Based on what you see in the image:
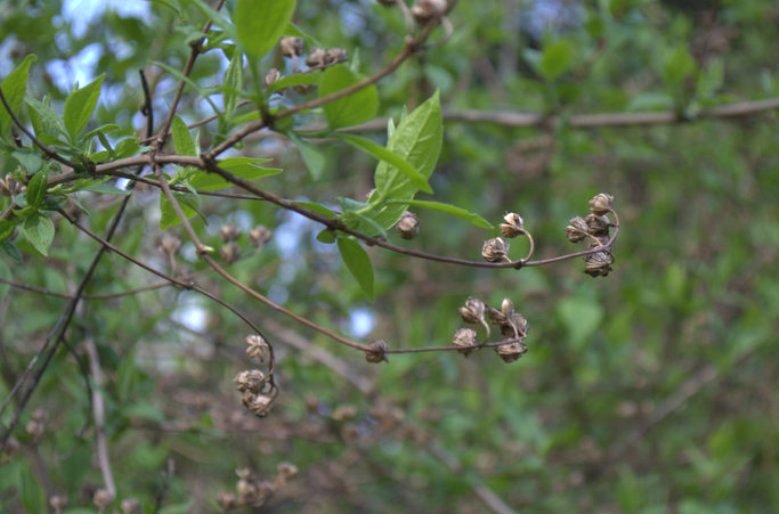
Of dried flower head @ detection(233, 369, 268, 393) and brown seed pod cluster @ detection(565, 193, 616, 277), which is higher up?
brown seed pod cluster @ detection(565, 193, 616, 277)

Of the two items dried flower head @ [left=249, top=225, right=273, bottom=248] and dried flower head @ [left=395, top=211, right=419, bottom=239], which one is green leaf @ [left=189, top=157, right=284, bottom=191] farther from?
dried flower head @ [left=249, top=225, right=273, bottom=248]

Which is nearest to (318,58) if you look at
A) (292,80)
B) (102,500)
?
(292,80)

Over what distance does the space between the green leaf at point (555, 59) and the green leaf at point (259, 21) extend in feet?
4.01

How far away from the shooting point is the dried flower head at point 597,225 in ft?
2.58

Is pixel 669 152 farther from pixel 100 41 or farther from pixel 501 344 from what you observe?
pixel 501 344

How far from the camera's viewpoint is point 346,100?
69 centimetres

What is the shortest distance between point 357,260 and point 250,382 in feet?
0.44

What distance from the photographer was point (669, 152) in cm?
270

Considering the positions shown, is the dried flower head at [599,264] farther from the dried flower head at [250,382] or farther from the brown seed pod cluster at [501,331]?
the dried flower head at [250,382]

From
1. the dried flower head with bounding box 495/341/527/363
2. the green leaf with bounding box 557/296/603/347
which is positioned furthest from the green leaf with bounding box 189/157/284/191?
the green leaf with bounding box 557/296/603/347

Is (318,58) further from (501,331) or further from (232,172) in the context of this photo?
(501,331)

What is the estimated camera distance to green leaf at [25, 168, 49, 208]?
2.48 feet

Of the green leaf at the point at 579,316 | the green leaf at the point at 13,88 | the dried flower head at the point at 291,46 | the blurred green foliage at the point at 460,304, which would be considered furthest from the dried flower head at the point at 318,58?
the green leaf at the point at 579,316

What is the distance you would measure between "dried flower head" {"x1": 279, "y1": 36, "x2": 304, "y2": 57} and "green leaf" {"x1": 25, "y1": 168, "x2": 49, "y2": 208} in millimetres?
256
